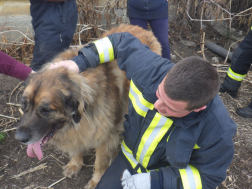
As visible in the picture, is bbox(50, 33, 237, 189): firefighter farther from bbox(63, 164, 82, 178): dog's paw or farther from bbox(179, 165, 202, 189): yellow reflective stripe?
bbox(63, 164, 82, 178): dog's paw

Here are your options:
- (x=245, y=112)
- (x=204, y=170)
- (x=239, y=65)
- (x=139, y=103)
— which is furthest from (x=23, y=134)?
(x=239, y=65)

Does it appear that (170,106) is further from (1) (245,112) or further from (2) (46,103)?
(1) (245,112)

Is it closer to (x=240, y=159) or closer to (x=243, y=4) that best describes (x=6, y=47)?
(x=240, y=159)

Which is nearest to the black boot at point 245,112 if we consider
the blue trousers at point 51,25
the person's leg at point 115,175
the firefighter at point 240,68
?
the firefighter at point 240,68

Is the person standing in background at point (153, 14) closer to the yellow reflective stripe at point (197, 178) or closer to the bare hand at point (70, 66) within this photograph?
Result: the bare hand at point (70, 66)

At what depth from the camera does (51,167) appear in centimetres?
271

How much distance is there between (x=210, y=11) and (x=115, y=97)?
4227 millimetres

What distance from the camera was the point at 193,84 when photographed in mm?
1313

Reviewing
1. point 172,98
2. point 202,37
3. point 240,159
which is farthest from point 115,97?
point 202,37

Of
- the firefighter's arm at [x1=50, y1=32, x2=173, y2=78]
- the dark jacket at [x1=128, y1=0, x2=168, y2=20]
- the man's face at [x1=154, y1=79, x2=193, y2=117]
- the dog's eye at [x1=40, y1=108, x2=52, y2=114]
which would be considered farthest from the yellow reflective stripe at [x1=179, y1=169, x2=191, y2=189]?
the dark jacket at [x1=128, y1=0, x2=168, y2=20]

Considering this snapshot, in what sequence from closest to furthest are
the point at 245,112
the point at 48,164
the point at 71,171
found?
the point at 71,171 → the point at 48,164 → the point at 245,112

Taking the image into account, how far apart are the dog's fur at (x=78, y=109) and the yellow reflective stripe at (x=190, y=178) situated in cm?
89

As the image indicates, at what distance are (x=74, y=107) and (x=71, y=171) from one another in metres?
1.09

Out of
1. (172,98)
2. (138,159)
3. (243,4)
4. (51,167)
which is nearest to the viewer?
(172,98)
